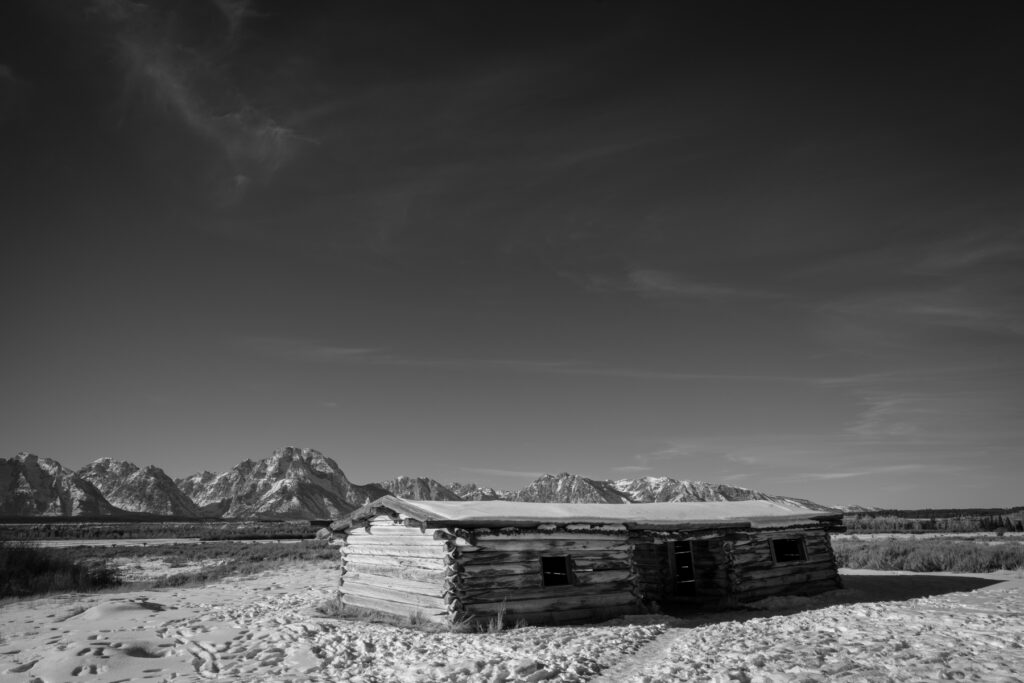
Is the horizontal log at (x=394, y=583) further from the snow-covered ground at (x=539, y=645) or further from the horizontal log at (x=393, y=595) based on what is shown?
the snow-covered ground at (x=539, y=645)

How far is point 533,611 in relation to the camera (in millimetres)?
14211

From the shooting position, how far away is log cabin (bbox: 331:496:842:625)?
14.0 metres

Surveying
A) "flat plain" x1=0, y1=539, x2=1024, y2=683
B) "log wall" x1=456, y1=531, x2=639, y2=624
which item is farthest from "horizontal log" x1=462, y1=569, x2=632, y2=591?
"flat plain" x1=0, y1=539, x2=1024, y2=683

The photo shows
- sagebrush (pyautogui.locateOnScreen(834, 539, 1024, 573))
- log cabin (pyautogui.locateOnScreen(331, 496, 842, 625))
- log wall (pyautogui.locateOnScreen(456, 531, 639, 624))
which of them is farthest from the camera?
sagebrush (pyautogui.locateOnScreen(834, 539, 1024, 573))

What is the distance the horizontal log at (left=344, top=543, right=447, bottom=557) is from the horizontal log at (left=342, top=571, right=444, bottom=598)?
59 centimetres

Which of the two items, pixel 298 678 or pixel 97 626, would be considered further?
pixel 97 626

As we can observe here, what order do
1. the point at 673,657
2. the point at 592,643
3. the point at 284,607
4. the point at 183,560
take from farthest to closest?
the point at 183,560 → the point at 284,607 → the point at 592,643 → the point at 673,657

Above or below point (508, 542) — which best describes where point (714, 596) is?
below

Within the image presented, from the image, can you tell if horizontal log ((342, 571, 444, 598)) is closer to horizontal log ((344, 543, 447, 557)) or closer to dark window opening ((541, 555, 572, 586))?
horizontal log ((344, 543, 447, 557))

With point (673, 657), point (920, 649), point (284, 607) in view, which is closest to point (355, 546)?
point (284, 607)

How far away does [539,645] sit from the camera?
11250 millimetres

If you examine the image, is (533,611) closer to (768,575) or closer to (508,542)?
(508,542)

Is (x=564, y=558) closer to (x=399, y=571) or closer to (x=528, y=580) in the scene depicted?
(x=528, y=580)

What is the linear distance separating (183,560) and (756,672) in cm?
3588
